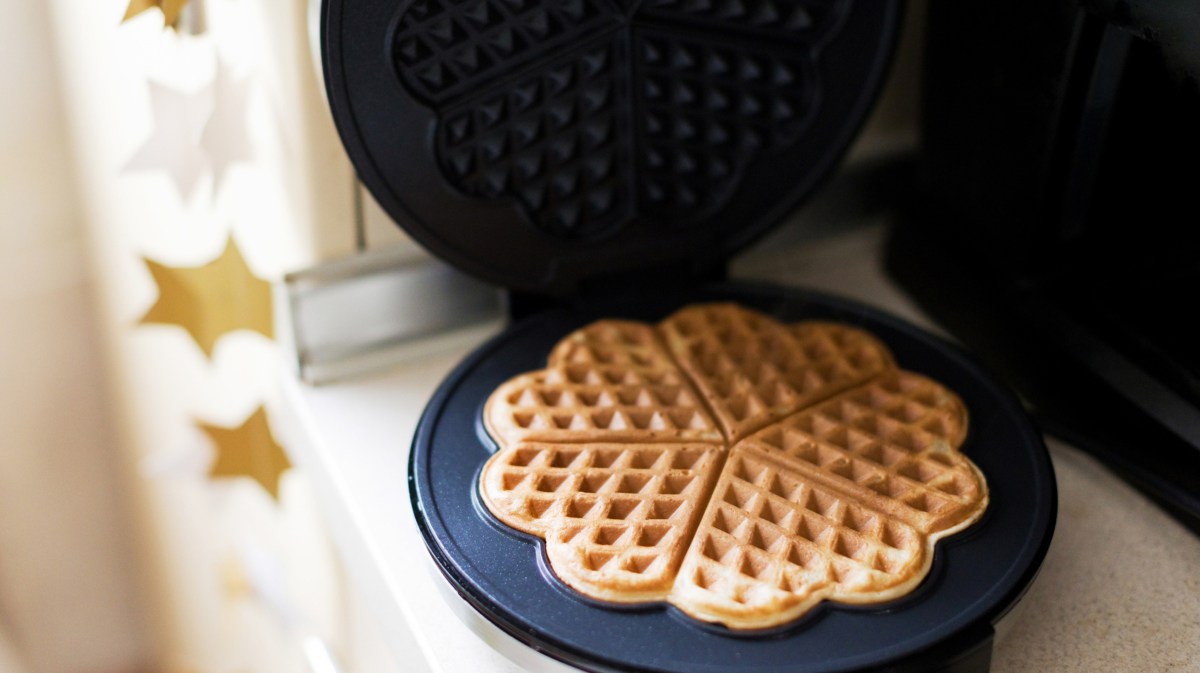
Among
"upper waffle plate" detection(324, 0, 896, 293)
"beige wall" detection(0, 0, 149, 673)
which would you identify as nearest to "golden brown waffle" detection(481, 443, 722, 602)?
"upper waffle plate" detection(324, 0, 896, 293)

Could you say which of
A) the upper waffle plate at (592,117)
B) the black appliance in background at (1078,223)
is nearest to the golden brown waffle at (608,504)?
the upper waffle plate at (592,117)

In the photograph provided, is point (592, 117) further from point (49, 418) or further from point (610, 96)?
point (49, 418)

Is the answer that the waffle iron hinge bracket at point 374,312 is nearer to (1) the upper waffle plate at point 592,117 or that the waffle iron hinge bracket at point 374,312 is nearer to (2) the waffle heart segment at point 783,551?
(1) the upper waffle plate at point 592,117

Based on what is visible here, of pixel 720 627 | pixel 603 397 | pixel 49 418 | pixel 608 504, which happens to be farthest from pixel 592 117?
pixel 49 418

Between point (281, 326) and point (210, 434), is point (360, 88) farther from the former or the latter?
point (210, 434)

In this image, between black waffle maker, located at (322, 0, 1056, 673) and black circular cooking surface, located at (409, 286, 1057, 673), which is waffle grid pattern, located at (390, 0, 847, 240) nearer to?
black waffle maker, located at (322, 0, 1056, 673)

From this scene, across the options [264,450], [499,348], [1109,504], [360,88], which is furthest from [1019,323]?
[264,450]

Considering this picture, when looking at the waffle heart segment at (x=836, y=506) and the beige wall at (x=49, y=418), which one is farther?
the beige wall at (x=49, y=418)
